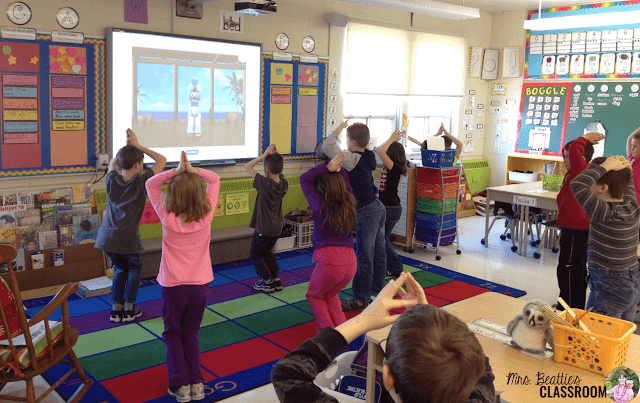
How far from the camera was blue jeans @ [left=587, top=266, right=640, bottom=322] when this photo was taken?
10.1 ft

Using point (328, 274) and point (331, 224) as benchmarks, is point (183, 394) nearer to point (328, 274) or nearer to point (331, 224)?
point (328, 274)

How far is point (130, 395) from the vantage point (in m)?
3.22

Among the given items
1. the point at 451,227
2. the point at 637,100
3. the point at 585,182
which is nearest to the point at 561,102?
the point at 637,100

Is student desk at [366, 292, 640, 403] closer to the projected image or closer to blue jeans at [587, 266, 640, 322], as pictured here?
blue jeans at [587, 266, 640, 322]

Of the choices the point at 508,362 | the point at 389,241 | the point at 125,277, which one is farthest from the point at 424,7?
the point at 508,362

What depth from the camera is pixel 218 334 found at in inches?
162

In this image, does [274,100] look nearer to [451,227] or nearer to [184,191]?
[451,227]

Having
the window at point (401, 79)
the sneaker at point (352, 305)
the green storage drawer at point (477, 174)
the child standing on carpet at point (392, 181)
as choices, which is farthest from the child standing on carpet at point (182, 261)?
the green storage drawer at point (477, 174)

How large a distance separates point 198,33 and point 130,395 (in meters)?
3.83

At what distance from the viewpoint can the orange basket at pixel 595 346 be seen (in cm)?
199

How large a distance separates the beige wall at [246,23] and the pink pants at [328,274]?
9.04 feet

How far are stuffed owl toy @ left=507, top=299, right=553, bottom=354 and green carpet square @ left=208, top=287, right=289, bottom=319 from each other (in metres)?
2.72

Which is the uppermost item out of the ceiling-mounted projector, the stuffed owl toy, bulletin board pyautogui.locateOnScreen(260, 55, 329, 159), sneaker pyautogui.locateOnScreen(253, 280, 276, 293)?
the ceiling-mounted projector

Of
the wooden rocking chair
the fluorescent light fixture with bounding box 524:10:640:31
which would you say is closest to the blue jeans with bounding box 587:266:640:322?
the wooden rocking chair
